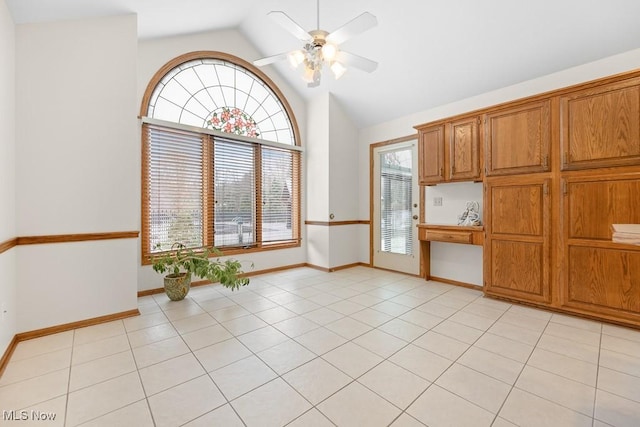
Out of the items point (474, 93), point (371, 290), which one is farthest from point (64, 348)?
point (474, 93)

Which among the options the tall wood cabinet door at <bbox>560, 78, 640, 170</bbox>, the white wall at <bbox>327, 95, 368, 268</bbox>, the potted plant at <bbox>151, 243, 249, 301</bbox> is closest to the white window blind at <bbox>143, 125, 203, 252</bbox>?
the potted plant at <bbox>151, 243, 249, 301</bbox>

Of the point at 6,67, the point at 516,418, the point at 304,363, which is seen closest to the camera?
the point at 516,418

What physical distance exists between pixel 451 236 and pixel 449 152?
3.63 ft

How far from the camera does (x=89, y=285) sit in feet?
8.62

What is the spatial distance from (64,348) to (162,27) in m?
3.53

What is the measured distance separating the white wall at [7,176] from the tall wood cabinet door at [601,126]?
4817 mm

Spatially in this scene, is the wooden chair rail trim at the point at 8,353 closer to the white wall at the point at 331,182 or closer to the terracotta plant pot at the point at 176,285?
the terracotta plant pot at the point at 176,285

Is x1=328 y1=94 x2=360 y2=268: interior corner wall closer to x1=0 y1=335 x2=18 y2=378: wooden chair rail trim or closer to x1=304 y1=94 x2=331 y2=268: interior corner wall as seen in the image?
x1=304 y1=94 x2=331 y2=268: interior corner wall

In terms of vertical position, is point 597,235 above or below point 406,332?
above

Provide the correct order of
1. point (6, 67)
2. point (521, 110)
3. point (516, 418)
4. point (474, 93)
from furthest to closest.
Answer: point (474, 93) → point (521, 110) → point (6, 67) → point (516, 418)

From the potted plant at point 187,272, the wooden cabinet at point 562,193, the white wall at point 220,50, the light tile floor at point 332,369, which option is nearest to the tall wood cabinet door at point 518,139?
the wooden cabinet at point 562,193

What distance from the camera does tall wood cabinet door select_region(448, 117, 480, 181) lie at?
3412 millimetres

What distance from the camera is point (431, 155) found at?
3.86 m

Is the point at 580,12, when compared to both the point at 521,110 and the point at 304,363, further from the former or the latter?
the point at 304,363
